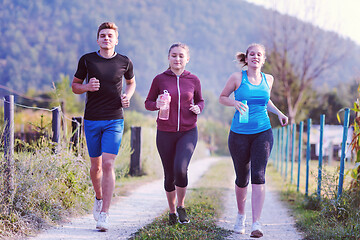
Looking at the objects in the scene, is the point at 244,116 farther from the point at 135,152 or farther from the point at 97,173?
the point at 135,152

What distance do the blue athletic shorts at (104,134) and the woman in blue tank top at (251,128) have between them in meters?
1.26

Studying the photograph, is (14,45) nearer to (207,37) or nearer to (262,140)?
(207,37)

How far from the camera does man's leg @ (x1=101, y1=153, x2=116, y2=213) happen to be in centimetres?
464

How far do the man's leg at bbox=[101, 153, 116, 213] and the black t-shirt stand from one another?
1.49ft

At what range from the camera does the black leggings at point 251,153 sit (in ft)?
14.6

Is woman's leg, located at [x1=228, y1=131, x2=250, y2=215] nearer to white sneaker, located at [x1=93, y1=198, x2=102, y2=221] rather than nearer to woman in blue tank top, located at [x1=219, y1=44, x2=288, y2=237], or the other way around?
woman in blue tank top, located at [x1=219, y1=44, x2=288, y2=237]

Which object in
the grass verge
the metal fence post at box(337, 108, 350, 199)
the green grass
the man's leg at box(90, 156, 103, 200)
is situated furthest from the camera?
the metal fence post at box(337, 108, 350, 199)

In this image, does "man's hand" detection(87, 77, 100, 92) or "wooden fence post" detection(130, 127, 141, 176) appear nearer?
"man's hand" detection(87, 77, 100, 92)

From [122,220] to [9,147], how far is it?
170cm

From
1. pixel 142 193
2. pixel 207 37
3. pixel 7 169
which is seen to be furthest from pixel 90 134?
pixel 207 37

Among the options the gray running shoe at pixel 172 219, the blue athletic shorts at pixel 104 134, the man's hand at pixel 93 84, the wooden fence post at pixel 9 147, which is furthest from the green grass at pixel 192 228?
the man's hand at pixel 93 84

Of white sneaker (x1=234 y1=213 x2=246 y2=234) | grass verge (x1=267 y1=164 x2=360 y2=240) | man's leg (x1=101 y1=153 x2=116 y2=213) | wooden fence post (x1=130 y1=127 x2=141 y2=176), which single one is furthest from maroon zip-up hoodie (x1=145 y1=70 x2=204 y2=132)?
wooden fence post (x1=130 y1=127 x2=141 y2=176)

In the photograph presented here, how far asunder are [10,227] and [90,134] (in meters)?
1.29

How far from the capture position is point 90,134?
4.77m
